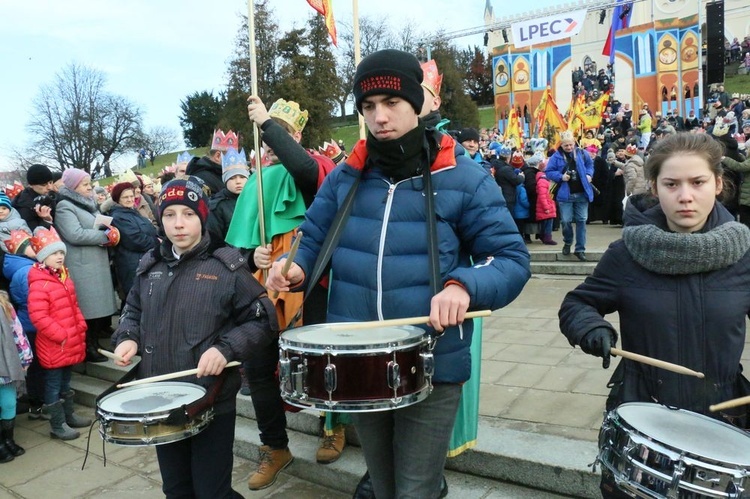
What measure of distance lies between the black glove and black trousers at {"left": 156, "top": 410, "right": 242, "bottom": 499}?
5.51ft

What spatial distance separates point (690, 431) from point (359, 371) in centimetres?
103

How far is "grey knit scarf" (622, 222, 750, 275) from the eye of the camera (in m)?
1.94

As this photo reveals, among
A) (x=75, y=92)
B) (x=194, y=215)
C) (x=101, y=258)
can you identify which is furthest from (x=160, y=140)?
(x=194, y=215)

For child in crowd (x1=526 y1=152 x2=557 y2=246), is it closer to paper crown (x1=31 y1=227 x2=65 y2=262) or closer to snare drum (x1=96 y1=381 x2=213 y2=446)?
paper crown (x1=31 y1=227 x2=65 y2=262)

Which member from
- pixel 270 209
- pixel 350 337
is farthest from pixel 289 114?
pixel 350 337

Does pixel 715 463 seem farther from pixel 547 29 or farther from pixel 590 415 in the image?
pixel 547 29

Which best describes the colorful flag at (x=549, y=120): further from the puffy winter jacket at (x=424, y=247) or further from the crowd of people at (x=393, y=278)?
the puffy winter jacket at (x=424, y=247)

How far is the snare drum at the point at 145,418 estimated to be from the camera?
95.0 inches

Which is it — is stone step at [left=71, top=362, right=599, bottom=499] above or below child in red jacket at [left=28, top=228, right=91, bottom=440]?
below

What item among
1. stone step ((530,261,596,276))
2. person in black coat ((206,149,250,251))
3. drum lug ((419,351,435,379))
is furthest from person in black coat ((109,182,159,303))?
stone step ((530,261,596,276))

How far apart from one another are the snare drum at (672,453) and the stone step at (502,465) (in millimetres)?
1345

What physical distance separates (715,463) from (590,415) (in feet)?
7.67

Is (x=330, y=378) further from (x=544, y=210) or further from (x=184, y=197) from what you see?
(x=544, y=210)

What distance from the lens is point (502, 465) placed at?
3.42 meters
